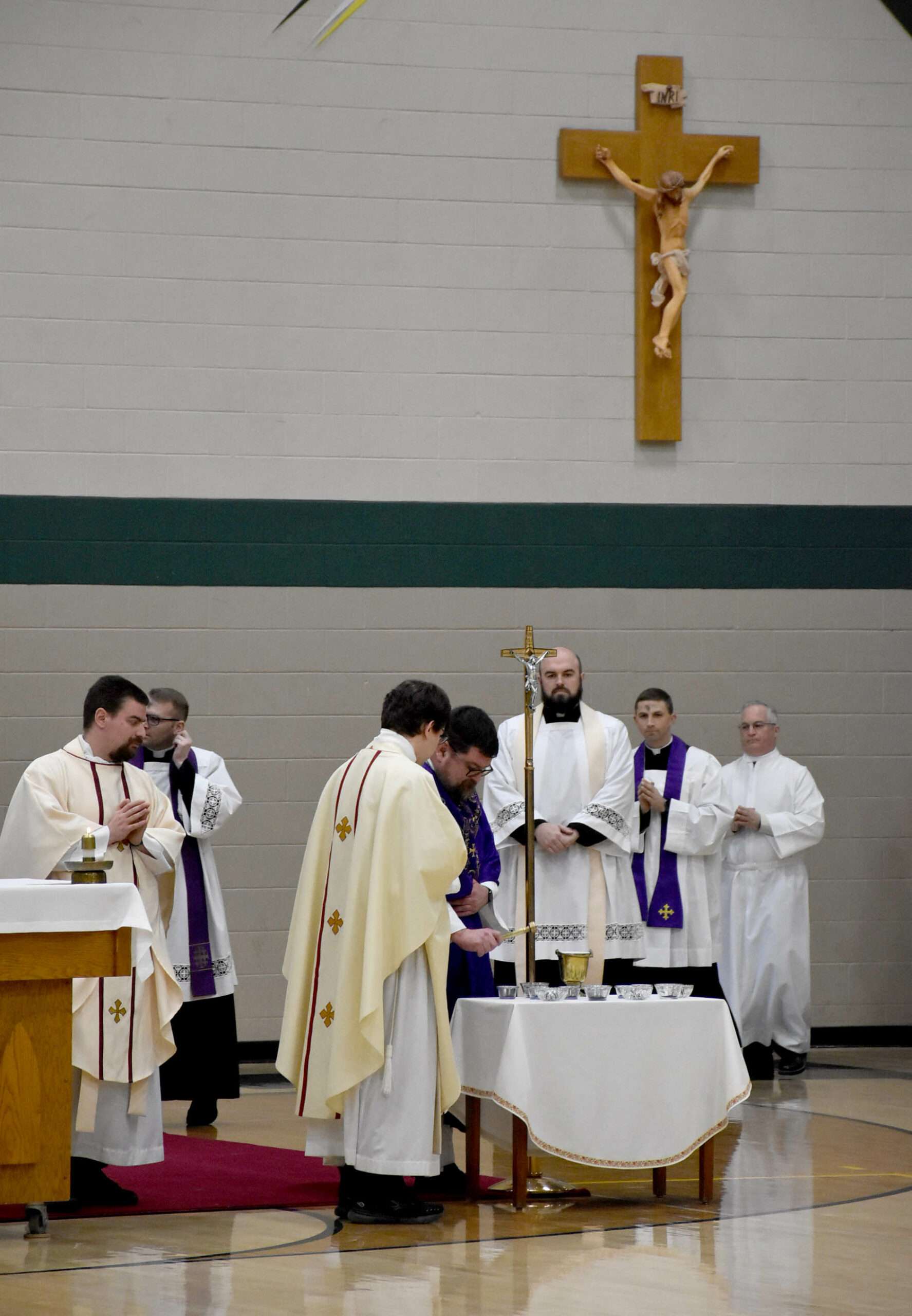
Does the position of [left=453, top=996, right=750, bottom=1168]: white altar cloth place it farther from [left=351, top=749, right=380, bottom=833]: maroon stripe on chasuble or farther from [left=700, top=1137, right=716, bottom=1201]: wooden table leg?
[left=351, top=749, right=380, bottom=833]: maroon stripe on chasuble

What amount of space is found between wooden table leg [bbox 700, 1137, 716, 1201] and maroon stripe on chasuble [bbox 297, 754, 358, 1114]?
1339 millimetres

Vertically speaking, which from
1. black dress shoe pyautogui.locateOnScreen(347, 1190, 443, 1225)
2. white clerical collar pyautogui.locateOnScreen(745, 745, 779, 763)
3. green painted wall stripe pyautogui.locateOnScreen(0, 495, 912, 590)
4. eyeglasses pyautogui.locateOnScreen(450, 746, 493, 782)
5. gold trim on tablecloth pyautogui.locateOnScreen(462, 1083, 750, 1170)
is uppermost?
green painted wall stripe pyautogui.locateOnScreen(0, 495, 912, 590)

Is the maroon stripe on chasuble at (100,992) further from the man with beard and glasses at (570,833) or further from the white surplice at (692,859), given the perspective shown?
the white surplice at (692,859)

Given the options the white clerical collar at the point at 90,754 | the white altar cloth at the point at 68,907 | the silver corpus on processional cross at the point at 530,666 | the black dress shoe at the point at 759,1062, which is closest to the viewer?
the white altar cloth at the point at 68,907

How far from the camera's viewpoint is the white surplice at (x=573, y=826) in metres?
8.00

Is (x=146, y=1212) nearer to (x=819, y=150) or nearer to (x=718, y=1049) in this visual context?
(x=718, y=1049)

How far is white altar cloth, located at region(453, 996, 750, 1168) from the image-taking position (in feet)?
18.5

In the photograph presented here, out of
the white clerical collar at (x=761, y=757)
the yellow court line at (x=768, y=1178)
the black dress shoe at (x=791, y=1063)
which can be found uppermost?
the white clerical collar at (x=761, y=757)

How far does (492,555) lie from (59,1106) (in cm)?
543

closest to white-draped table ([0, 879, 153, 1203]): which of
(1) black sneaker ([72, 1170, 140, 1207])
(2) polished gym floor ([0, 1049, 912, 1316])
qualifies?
(2) polished gym floor ([0, 1049, 912, 1316])

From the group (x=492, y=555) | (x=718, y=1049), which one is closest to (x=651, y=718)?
(x=492, y=555)

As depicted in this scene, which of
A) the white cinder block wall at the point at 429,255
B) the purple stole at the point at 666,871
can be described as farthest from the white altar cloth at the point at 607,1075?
the white cinder block wall at the point at 429,255

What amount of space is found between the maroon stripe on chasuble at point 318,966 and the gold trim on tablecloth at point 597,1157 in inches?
22.0

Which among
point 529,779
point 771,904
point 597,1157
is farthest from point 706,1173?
point 771,904
